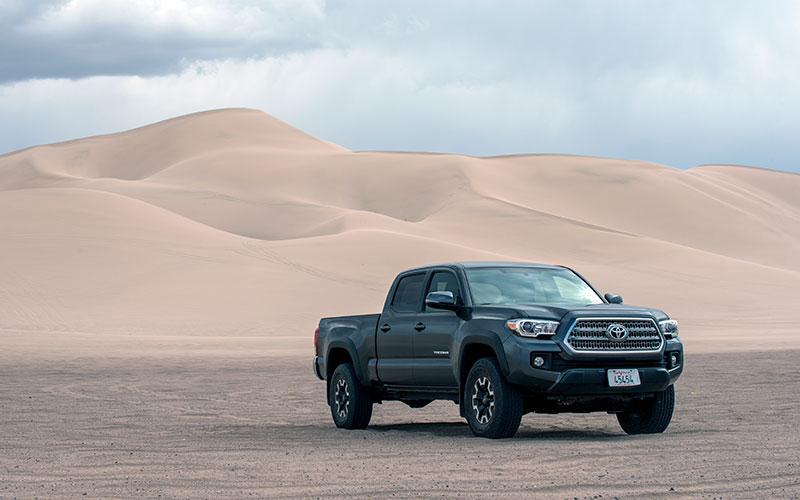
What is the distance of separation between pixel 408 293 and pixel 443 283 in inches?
23.4

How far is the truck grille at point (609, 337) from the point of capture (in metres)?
10.5

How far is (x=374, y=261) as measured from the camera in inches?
2002

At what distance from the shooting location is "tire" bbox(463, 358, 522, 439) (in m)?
10.5

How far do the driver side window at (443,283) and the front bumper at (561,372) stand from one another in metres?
1.51

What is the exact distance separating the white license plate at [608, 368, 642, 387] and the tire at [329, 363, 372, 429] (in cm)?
340

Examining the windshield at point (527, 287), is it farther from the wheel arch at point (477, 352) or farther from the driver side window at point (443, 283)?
A: the wheel arch at point (477, 352)

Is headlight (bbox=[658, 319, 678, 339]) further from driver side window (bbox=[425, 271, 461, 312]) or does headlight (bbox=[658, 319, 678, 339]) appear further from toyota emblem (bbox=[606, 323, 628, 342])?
driver side window (bbox=[425, 271, 461, 312])

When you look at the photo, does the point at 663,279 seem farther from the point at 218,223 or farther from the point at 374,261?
the point at 218,223

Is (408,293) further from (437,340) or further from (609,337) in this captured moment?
(609,337)

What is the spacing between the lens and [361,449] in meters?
10.6

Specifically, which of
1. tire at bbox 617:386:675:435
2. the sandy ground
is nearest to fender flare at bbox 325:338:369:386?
the sandy ground

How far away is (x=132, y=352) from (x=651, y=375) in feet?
68.3

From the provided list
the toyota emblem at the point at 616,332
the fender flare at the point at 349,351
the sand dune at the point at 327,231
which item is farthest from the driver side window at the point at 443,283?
the sand dune at the point at 327,231

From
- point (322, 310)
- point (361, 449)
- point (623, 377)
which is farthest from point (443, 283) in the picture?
point (322, 310)
